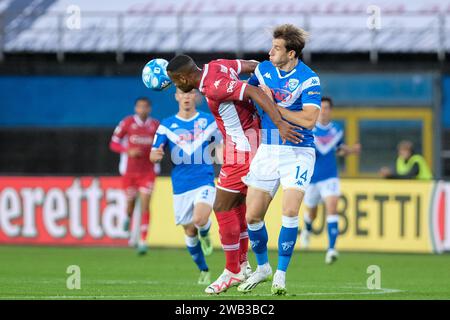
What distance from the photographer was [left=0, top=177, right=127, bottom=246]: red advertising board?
20.9 meters

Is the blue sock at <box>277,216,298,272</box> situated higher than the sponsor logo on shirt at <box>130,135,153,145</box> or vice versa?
the sponsor logo on shirt at <box>130,135,153,145</box>

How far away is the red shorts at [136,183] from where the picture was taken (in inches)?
781

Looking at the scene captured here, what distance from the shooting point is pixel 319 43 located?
2619 centimetres

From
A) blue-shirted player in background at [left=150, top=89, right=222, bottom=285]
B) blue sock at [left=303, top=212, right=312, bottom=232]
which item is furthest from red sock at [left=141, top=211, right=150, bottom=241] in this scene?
blue-shirted player in background at [left=150, top=89, right=222, bottom=285]

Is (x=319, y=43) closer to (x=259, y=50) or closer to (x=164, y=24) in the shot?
(x=259, y=50)

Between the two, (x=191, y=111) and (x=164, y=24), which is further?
(x=164, y=24)

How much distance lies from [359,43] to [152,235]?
307 inches

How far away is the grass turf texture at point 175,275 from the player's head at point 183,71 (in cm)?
198

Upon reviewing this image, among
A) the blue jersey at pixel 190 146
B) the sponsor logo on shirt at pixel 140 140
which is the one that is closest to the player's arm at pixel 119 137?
the sponsor logo on shirt at pixel 140 140

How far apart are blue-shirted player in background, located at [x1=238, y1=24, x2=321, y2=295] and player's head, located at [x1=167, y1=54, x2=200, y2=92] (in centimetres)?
64

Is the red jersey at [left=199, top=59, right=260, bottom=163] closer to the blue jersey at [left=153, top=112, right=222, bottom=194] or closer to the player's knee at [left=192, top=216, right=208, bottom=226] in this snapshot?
the player's knee at [left=192, top=216, right=208, bottom=226]

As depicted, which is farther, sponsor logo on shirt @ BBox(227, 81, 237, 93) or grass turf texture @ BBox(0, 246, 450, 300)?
grass turf texture @ BBox(0, 246, 450, 300)

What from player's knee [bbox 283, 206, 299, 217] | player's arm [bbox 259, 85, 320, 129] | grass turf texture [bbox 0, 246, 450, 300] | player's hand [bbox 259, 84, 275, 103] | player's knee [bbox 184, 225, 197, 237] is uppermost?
player's hand [bbox 259, 84, 275, 103]
